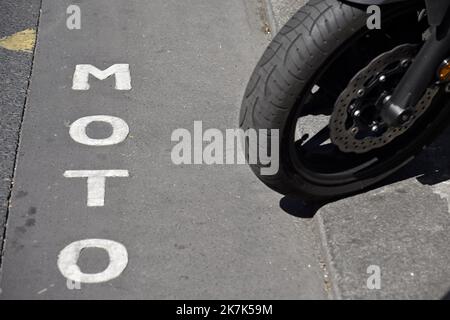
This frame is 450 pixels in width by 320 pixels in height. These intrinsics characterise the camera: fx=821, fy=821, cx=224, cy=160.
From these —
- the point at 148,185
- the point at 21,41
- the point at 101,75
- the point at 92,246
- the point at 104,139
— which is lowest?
the point at 92,246

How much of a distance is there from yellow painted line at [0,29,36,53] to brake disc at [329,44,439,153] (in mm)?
2251

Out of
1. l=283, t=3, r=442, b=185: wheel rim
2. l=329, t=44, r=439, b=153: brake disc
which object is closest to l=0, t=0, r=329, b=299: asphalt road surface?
l=283, t=3, r=442, b=185: wheel rim

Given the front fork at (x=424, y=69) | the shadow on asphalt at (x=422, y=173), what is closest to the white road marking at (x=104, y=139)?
the shadow on asphalt at (x=422, y=173)

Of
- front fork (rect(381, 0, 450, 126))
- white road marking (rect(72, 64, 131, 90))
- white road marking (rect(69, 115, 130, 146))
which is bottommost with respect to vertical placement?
front fork (rect(381, 0, 450, 126))

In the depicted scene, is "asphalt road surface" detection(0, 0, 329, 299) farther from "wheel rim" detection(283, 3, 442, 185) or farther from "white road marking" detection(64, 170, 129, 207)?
"wheel rim" detection(283, 3, 442, 185)

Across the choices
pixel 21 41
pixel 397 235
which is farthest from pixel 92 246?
pixel 21 41

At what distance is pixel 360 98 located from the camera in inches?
144

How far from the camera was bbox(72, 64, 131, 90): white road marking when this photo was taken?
15.8 ft

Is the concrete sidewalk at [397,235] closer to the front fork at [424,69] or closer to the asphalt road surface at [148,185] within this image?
the asphalt road surface at [148,185]

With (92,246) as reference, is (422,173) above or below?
above

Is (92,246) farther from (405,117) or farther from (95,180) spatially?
(405,117)

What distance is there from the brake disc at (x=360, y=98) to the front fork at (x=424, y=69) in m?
0.07

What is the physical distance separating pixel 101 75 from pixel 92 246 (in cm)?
143
